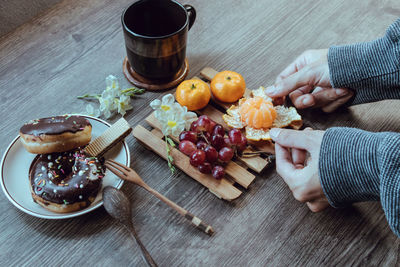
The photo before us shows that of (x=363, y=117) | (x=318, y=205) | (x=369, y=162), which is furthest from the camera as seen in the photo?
(x=363, y=117)

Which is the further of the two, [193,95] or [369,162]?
[193,95]

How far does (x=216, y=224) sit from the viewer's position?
2.70 feet

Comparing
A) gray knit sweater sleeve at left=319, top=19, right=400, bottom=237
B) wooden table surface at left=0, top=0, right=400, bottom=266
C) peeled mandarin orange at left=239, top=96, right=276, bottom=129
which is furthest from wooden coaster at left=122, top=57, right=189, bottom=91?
gray knit sweater sleeve at left=319, top=19, right=400, bottom=237

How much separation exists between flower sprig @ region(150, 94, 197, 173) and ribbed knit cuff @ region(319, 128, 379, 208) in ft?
1.17

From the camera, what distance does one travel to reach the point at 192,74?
1123 millimetres

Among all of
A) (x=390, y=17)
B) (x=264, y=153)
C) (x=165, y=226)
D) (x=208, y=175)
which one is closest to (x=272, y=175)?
(x=264, y=153)

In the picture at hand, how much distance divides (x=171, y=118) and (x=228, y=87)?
19cm

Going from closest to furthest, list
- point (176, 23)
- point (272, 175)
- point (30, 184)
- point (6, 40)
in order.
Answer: point (30, 184)
point (272, 175)
point (176, 23)
point (6, 40)

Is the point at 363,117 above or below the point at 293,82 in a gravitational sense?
below

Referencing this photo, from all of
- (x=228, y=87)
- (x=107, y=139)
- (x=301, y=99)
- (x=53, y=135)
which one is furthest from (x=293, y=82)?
(x=53, y=135)

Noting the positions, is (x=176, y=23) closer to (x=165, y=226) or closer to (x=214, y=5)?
(x=214, y=5)

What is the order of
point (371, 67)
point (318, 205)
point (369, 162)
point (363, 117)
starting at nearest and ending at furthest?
point (369, 162) < point (318, 205) < point (371, 67) < point (363, 117)

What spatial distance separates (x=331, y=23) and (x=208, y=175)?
0.80m

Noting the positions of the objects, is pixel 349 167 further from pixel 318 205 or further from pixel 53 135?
pixel 53 135
